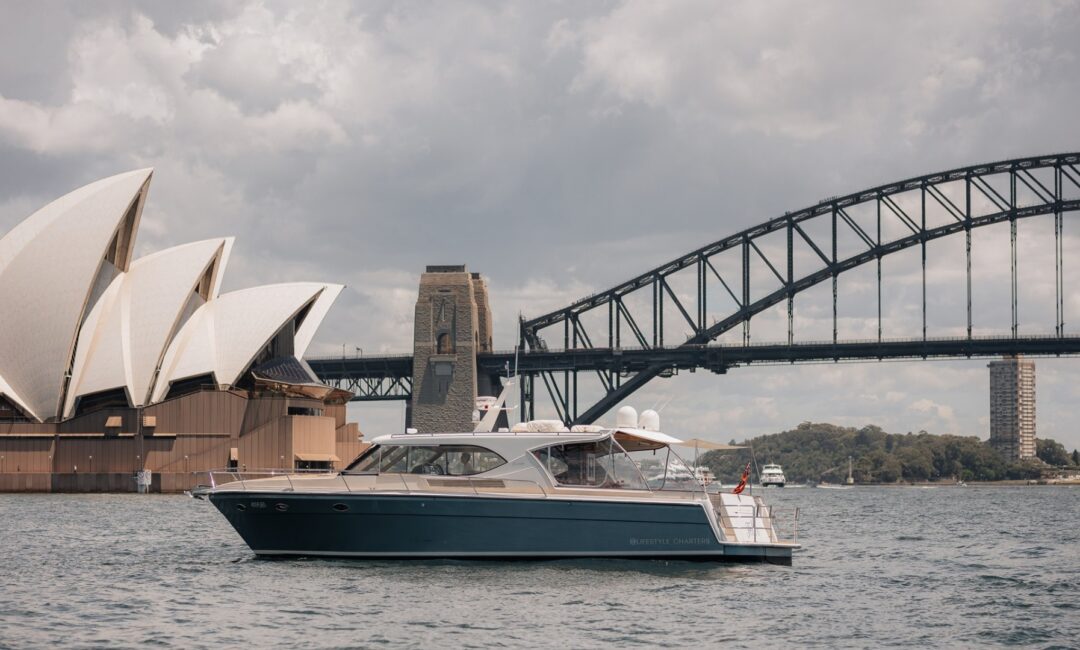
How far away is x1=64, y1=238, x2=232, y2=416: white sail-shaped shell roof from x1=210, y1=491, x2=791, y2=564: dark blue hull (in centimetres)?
5909

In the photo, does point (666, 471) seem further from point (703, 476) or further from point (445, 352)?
point (445, 352)

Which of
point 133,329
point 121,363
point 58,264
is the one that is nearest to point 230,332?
point 133,329

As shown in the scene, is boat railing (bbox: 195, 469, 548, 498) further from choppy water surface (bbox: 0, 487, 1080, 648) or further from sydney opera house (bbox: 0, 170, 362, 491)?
sydney opera house (bbox: 0, 170, 362, 491)

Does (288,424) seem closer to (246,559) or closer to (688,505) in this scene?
(246,559)

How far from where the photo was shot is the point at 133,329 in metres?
87.6

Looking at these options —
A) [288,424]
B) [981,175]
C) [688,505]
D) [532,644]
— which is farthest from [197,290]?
[532,644]

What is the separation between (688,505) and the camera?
31.0m

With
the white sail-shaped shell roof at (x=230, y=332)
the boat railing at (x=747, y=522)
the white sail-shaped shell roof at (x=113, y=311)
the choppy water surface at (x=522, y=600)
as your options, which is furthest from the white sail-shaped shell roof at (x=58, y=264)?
the boat railing at (x=747, y=522)

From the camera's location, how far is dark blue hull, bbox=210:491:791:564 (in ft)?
101

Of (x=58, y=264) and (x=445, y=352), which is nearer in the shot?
(x=58, y=264)

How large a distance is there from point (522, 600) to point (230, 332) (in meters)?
68.3

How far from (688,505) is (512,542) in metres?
3.78

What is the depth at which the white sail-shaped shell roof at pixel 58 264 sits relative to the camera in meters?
82.4

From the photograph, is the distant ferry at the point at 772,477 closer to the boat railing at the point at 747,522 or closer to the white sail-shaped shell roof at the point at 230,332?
the white sail-shaped shell roof at the point at 230,332
